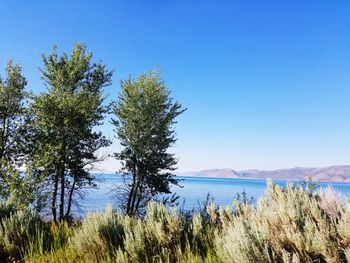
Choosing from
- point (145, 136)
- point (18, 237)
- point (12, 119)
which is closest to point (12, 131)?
point (12, 119)

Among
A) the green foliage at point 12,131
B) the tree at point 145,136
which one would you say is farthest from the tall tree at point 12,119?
the tree at point 145,136

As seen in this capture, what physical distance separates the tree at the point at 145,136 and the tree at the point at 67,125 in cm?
319

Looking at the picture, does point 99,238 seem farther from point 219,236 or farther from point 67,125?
point 67,125

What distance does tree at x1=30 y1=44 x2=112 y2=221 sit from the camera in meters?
20.8

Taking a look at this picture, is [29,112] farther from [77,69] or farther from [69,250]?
[69,250]

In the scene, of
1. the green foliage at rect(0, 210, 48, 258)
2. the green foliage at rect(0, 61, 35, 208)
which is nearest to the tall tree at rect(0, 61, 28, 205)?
the green foliage at rect(0, 61, 35, 208)

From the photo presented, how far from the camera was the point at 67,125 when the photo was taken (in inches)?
829

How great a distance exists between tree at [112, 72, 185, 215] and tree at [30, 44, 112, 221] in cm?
319

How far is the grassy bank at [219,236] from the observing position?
3.53m

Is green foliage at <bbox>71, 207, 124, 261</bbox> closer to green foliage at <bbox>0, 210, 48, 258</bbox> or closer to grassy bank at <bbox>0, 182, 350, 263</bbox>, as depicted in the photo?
grassy bank at <bbox>0, 182, 350, 263</bbox>

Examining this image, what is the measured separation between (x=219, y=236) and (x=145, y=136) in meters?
21.4

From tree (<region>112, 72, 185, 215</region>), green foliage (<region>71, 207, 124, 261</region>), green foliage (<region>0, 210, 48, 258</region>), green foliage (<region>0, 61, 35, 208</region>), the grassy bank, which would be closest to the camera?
the grassy bank

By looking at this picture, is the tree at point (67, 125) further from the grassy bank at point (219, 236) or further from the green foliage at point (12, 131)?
the grassy bank at point (219, 236)

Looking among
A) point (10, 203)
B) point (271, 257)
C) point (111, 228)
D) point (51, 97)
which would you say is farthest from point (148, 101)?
point (271, 257)
